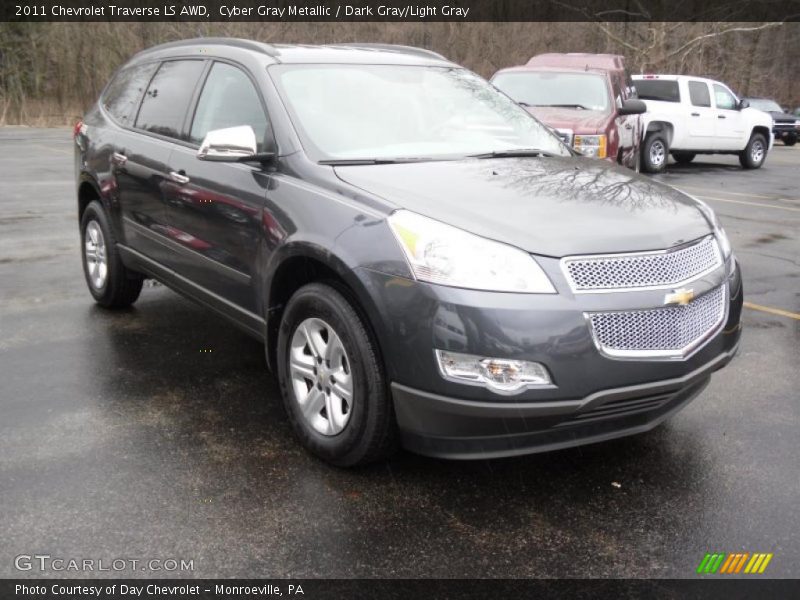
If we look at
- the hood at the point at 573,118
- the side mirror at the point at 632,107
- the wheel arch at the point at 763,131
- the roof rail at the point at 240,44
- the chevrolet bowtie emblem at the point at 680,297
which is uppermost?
the roof rail at the point at 240,44

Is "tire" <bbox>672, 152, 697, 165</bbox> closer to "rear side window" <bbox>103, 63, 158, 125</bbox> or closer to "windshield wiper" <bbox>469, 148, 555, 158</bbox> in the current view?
"rear side window" <bbox>103, 63, 158, 125</bbox>

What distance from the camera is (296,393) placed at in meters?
3.85

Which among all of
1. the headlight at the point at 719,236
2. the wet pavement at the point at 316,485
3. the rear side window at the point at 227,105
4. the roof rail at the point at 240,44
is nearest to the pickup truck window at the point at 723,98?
the wet pavement at the point at 316,485

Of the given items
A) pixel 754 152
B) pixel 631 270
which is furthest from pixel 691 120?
pixel 631 270

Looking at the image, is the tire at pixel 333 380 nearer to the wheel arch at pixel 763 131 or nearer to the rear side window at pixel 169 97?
the rear side window at pixel 169 97

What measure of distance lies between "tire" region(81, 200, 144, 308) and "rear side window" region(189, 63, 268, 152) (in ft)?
4.88

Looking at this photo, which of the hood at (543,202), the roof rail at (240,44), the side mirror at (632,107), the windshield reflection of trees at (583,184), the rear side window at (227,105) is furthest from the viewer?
the side mirror at (632,107)

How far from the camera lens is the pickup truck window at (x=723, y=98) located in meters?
18.9

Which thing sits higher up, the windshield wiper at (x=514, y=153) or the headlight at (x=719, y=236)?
the windshield wiper at (x=514, y=153)

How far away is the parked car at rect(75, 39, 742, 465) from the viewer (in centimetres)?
310

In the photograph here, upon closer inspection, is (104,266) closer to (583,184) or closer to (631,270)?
(583,184)

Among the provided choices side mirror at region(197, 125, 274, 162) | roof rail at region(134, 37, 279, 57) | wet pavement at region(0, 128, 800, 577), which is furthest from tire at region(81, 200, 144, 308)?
side mirror at region(197, 125, 274, 162)

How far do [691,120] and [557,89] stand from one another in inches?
291
